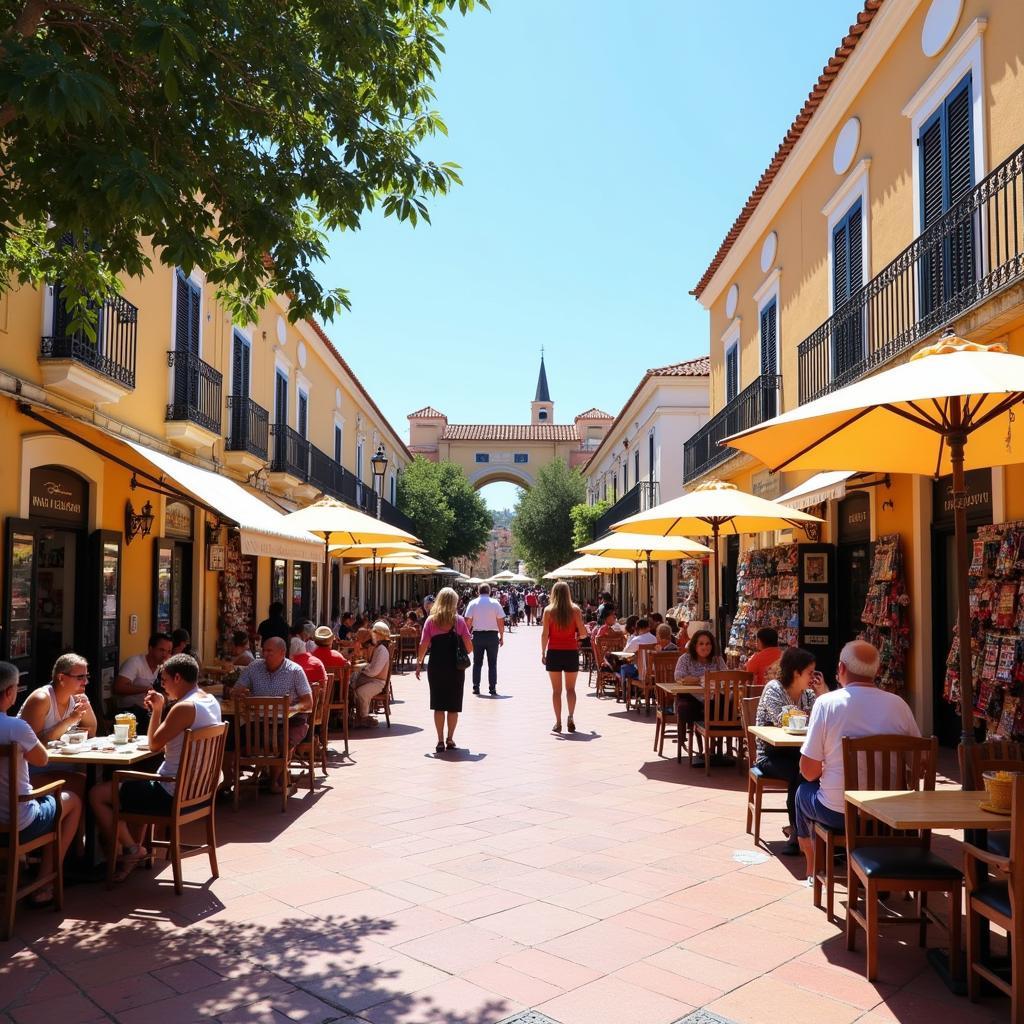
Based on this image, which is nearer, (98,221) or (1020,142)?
(98,221)

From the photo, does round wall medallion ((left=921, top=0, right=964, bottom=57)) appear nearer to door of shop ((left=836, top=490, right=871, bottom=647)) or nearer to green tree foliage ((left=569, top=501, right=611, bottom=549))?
door of shop ((left=836, top=490, right=871, bottom=647))

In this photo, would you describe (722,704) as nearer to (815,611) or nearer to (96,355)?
(815,611)

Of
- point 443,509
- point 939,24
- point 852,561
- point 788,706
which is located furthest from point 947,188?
point 443,509

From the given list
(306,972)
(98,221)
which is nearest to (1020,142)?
(98,221)

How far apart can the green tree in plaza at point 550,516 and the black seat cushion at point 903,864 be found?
43.5 meters

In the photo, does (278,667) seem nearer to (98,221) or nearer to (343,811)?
(343,811)

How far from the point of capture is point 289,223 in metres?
5.82

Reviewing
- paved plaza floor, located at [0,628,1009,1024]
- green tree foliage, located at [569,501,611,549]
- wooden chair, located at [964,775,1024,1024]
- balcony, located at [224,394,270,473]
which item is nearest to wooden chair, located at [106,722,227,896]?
paved plaza floor, located at [0,628,1009,1024]

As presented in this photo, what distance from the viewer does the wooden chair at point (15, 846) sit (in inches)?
183

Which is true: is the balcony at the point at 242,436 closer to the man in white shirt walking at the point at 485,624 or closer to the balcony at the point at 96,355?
the man in white shirt walking at the point at 485,624

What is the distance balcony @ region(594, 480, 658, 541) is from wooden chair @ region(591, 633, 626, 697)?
31.3 ft

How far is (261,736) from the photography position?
25.1ft

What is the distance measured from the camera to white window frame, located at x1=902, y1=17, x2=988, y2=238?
8.66 metres

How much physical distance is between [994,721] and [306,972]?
5.71 m
